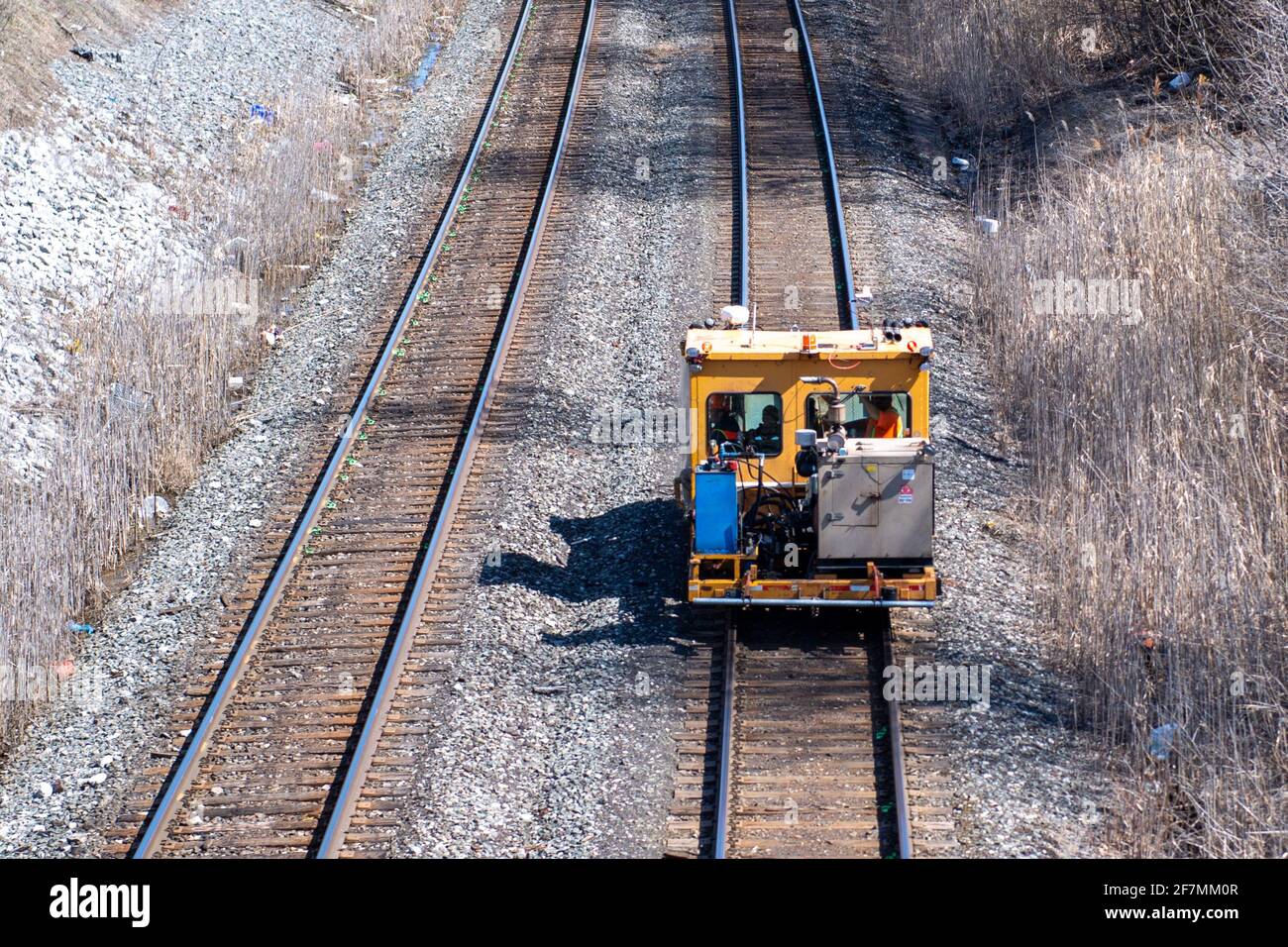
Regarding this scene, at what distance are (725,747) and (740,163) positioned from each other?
1200cm

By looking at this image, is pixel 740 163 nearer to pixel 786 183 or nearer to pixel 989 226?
pixel 786 183

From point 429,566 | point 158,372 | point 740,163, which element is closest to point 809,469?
point 429,566

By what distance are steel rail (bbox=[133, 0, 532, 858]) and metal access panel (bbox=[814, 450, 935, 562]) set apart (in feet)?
14.3

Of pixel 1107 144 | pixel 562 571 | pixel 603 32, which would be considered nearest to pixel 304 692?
pixel 562 571

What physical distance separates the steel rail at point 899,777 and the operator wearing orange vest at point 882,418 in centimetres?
164

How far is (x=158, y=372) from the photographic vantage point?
14.4m

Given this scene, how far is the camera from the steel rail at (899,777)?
8.17 meters

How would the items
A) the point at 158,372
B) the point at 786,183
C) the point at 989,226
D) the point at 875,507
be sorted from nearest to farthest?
1. the point at 875,507
2. the point at 158,372
3. the point at 989,226
4. the point at 786,183

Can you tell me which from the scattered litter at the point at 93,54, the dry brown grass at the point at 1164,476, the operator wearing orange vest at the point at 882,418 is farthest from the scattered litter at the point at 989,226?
the scattered litter at the point at 93,54

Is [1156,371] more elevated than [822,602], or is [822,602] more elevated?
[1156,371]

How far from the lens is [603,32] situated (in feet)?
83.6

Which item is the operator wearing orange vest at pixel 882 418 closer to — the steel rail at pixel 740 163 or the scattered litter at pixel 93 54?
the steel rail at pixel 740 163

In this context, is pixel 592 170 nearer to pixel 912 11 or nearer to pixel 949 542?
pixel 912 11
